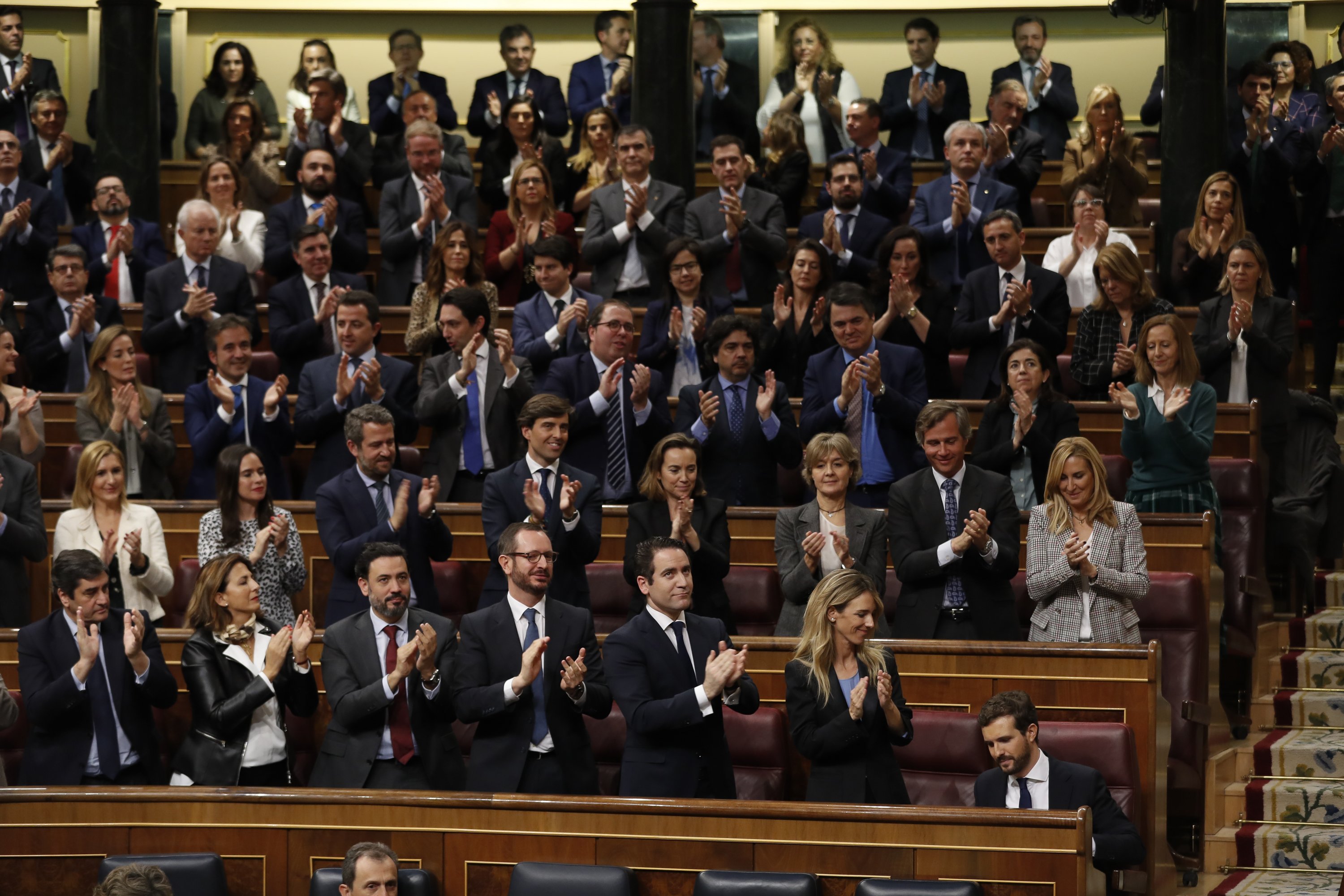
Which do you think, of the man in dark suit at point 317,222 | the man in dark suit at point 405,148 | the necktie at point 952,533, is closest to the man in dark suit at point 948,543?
the necktie at point 952,533

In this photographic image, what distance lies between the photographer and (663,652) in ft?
14.3

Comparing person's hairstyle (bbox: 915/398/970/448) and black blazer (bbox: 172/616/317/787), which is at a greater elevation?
person's hairstyle (bbox: 915/398/970/448)

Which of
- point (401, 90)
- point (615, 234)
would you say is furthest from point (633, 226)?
point (401, 90)

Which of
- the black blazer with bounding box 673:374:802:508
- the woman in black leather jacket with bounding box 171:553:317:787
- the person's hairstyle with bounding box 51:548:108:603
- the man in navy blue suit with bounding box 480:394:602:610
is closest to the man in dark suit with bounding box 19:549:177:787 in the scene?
the person's hairstyle with bounding box 51:548:108:603

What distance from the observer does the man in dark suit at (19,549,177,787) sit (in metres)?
4.56

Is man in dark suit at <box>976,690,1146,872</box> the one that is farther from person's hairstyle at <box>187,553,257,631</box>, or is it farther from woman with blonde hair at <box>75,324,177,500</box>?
woman with blonde hair at <box>75,324,177,500</box>

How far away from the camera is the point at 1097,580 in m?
4.74

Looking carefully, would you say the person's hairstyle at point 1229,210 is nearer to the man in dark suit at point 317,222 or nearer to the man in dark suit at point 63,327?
the man in dark suit at point 317,222

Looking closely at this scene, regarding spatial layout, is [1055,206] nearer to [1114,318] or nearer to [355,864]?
[1114,318]

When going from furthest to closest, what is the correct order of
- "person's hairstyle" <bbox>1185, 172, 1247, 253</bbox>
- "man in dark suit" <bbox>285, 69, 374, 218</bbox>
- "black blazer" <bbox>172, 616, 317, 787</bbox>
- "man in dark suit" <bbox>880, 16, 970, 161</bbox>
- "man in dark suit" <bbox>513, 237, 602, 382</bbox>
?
1. "man in dark suit" <bbox>880, 16, 970, 161</bbox>
2. "man in dark suit" <bbox>285, 69, 374, 218</bbox>
3. "person's hairstyle" <bbox>1185, 172, 1247, 253</bbox>
4. "man in dark suit" <bbox>513, 237, 602, 382</bbox>
5. "black blazer" <bbox>172, 616, 317, 787</bbox>

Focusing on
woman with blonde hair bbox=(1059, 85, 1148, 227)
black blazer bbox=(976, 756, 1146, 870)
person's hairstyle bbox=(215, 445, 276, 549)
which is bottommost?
black blazer bbox=(976, 756, 1146, 870)

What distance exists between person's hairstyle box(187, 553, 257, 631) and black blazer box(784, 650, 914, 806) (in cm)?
142

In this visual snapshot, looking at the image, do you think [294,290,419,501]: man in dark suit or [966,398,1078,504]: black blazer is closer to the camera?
[966,398,1078,504]: black blazer

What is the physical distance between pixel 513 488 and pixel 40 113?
369cm
